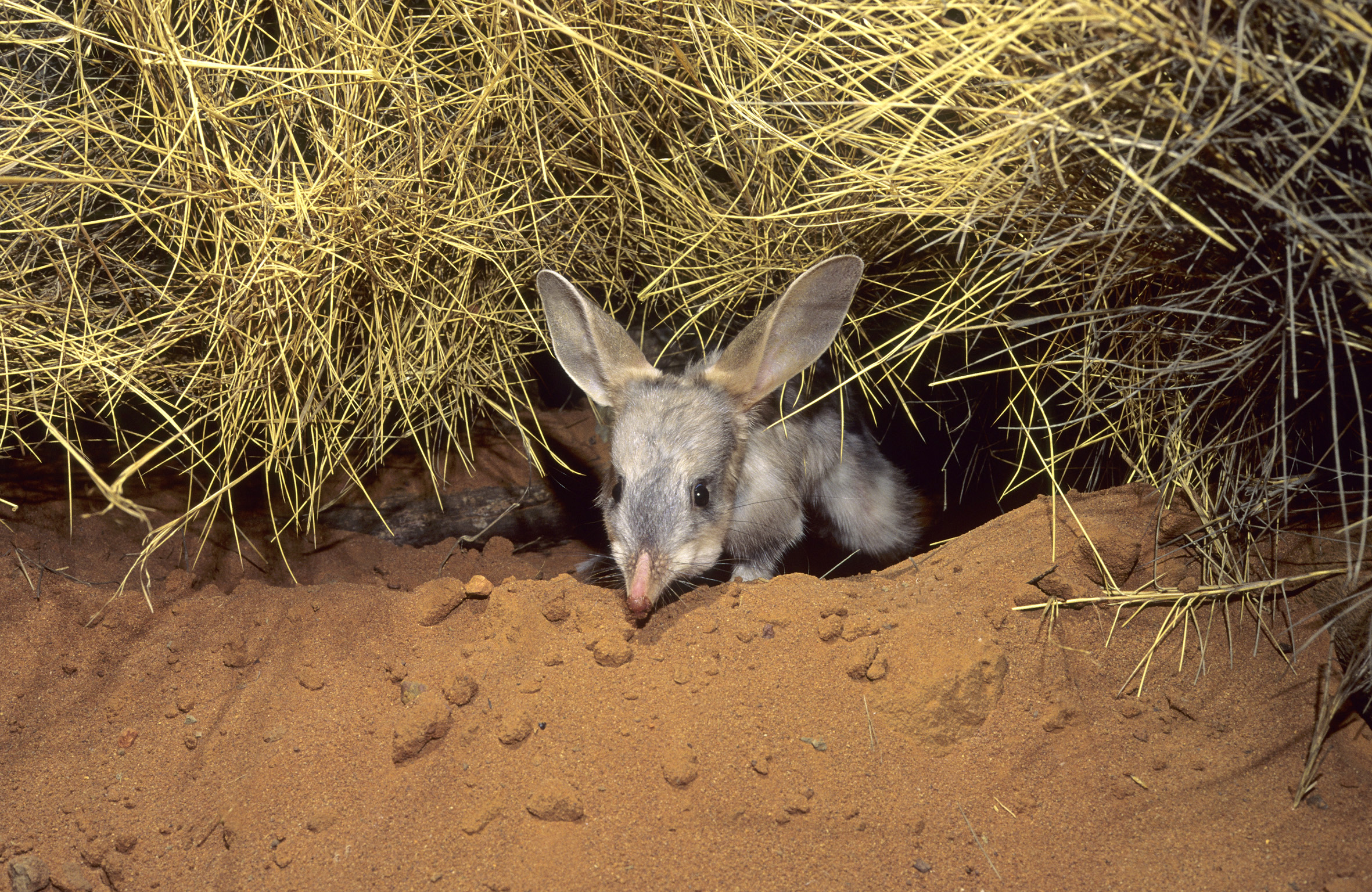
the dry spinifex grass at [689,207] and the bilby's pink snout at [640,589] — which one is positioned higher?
the dry spinifex grass at [689,207]

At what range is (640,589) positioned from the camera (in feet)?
8.48

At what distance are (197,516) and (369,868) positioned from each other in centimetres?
237

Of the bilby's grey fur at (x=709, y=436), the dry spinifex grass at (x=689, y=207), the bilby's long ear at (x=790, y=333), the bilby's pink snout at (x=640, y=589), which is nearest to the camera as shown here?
the dry spinifex grass at (x=689, y=207)

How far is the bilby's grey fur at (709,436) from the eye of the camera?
2.86m

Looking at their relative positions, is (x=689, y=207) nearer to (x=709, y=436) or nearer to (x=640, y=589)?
(x=709, y=436)

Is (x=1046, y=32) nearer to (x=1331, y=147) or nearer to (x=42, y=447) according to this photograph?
(x=1331, y=147)

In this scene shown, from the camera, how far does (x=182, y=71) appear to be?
2.54 metres

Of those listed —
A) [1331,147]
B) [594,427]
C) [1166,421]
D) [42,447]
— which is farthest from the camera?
[594,427]

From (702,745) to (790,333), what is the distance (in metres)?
1.51

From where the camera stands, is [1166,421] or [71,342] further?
[71,342]

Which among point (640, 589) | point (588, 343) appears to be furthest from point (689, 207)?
point (640, 589)

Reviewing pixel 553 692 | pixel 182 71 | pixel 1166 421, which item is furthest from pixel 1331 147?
pixel 182 71

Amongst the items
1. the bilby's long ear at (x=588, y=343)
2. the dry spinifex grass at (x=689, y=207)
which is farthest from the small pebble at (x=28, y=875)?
the bilby's long ear at (x=588, y=343)

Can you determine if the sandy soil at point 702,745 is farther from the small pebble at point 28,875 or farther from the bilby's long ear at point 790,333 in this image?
the bilby's long ear at point 790,333
